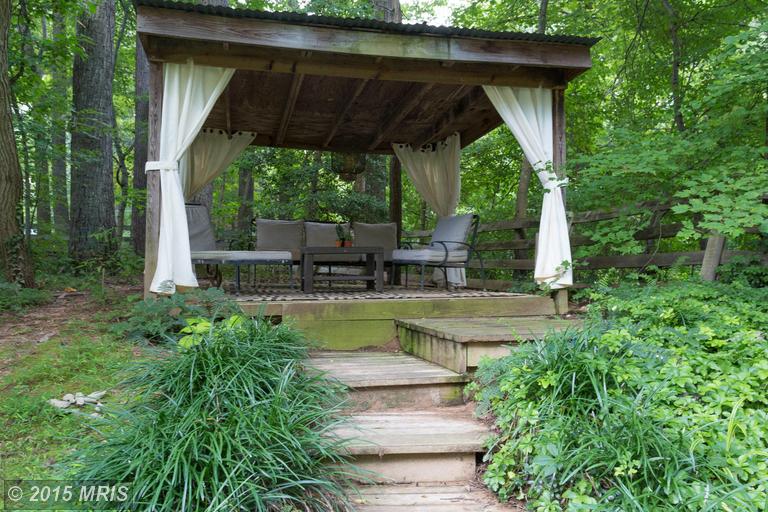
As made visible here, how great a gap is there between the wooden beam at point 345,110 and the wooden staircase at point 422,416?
9.09 feet

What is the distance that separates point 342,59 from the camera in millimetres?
4449

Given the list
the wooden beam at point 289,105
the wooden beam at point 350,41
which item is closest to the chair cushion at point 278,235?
the wooden beam at point 289,105

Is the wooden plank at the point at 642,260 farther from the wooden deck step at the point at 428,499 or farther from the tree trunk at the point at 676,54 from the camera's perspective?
the wooden deck step at the point at 428,499

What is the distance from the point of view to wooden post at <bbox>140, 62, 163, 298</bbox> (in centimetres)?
403

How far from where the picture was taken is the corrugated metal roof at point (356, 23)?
12.3 ft

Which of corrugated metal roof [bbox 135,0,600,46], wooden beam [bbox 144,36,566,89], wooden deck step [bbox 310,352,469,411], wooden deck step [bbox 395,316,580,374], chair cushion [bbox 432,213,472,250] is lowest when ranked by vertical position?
wooden deck step [bbox 310,352,469,411]

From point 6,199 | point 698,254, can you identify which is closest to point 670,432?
point 698,254

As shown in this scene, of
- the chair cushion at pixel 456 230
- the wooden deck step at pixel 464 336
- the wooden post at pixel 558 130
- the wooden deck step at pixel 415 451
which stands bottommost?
the wooden deck step at pixel 415 451

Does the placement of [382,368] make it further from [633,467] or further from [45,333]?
[45,333]

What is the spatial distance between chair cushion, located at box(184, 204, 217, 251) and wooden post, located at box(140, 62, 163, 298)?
1.89 m

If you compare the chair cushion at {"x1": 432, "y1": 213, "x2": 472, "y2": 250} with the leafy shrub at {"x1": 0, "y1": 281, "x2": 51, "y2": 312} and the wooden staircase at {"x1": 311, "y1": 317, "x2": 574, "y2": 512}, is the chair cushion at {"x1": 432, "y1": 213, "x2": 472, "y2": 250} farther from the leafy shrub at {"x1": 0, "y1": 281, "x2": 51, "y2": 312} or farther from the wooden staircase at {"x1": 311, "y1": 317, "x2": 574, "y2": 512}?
the leafy shrub at {"x1": 0, "y1": 281, "x2": 51, "y2": 312}

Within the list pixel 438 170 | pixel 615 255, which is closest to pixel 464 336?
pixel 615 255

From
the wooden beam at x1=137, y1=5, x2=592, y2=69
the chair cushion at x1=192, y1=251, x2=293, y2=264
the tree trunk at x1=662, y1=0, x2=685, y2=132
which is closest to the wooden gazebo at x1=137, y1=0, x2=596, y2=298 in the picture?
the wooden beam at x1=137, y1=5, x2=592, y2=69

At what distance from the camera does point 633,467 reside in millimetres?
1756
